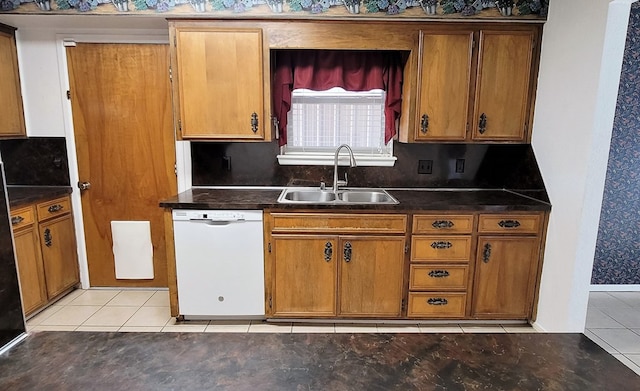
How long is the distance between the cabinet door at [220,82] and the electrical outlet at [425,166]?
1.30m

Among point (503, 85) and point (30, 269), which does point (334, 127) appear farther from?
point (30, 269)

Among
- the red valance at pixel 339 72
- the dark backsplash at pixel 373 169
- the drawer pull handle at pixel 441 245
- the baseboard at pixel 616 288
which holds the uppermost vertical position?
the red valance at pixel 339 72

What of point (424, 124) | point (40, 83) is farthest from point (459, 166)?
point (40, 83)

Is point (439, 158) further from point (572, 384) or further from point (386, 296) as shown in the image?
point (572, 384)

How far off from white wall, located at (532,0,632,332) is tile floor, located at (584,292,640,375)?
280 millimetres

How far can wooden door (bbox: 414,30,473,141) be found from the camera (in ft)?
8.50

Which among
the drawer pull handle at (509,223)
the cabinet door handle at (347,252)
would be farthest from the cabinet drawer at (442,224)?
the cabinet door handle at (347,252)

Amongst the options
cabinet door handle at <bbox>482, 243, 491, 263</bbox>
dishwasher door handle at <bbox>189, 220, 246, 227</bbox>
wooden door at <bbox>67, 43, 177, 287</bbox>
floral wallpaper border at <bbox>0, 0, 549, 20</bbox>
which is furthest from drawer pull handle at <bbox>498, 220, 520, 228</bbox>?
wooden door at <bbox>67, 43, 177, 287</bbox>

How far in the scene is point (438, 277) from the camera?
8.63 feet

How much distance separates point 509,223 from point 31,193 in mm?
3448

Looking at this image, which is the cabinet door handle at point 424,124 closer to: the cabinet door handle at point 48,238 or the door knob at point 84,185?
the door knob at point 84,185

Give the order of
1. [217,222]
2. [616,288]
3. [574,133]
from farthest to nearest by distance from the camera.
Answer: [616,288] → [217,222] → [574,133]

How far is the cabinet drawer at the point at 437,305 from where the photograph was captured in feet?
8.68

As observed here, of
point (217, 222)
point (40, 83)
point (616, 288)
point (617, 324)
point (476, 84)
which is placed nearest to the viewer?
point (217, 222)
